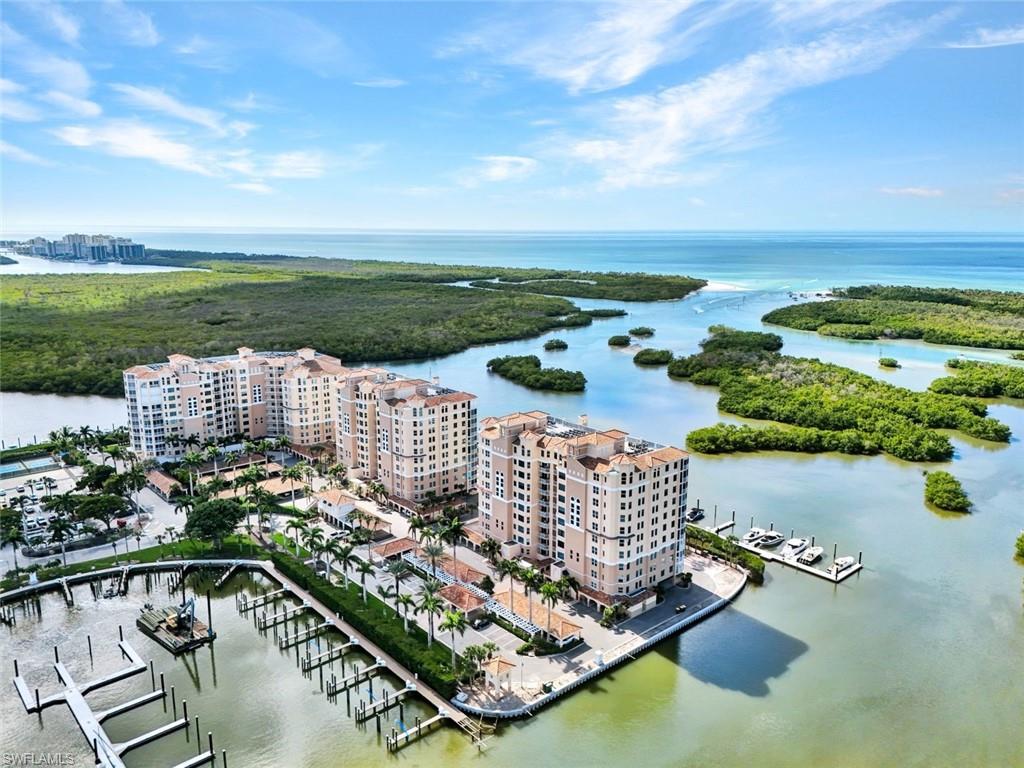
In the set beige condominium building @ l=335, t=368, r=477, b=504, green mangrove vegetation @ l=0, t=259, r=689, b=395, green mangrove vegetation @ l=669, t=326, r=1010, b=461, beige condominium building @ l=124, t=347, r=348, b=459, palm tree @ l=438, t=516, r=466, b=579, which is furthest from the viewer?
green mangrove vegetation @ l=0, t=259, r=689, b=395

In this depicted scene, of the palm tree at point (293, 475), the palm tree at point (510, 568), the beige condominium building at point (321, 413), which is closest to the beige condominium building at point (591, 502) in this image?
the palm tree at point (510, 568)

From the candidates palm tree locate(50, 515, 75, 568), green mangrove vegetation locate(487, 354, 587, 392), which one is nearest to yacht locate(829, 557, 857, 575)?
palm tree locate(50, 515, 75, 568)

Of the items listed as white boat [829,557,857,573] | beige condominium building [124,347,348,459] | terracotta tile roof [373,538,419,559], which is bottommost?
white boat [829,557,857,573]

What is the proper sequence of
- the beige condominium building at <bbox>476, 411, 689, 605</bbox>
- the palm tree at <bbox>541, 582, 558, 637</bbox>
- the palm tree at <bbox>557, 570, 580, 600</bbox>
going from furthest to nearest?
the beige condominium building at <bbox>476, 411, 689, 605</bbox>, the palm tree at <bbox>557, 570, 580, 600</bbox>, the palm tree at <bbox>541, 582, 558, 637</bbox>

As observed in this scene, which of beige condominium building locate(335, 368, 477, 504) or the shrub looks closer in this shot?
the shrub

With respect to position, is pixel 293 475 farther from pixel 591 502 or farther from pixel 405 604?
pixel 591 502

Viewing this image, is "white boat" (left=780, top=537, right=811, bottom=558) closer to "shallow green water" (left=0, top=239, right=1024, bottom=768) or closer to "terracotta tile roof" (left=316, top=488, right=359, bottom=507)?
"shallow green water" (left=0, top=239, right=1024, bottom=768)
